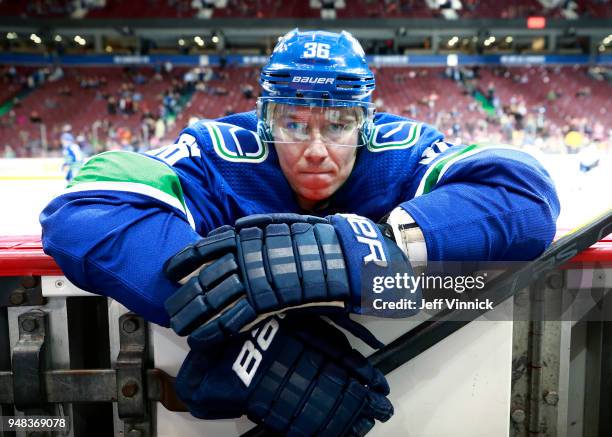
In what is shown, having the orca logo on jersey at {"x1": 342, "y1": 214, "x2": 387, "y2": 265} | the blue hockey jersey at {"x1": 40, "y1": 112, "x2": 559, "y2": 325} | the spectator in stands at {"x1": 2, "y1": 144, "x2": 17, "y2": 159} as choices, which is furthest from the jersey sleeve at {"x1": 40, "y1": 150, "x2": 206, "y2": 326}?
the spectator in stands at {"x1": 2, "y1": 144, "x2": 17, "y2": 159}

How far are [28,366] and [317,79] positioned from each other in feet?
2.45

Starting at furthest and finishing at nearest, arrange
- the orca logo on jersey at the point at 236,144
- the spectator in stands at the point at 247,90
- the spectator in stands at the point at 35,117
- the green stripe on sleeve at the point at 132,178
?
the spectator in stands at the point at 247,90, the spectator in stands at the point at 35,117, the orca logo on jersey at the point at 236,144, the green stripe on sleeve at the point at 132,178

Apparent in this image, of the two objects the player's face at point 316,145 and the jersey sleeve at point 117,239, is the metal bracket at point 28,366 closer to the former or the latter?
the jersey sleeve at point 117,239

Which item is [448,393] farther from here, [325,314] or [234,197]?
[234,197]

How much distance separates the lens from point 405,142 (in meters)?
1.16

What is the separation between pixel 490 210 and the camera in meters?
0.85

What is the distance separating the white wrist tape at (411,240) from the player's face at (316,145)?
0.29 m

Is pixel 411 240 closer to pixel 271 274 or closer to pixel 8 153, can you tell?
pixel 271 274

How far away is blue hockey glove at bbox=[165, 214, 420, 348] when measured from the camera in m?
0.74

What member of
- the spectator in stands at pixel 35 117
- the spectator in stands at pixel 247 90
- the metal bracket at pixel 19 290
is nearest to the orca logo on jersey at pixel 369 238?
the metal bracket at pixel 19 290

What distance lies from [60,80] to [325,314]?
52.2 feet

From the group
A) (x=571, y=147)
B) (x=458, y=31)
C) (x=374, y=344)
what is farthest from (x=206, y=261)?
(x=458, y=31)

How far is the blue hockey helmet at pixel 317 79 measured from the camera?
1.08 meters

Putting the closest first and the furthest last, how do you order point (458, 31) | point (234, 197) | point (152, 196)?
point (152, 196) → point (234, 197) → point (458, 31)
